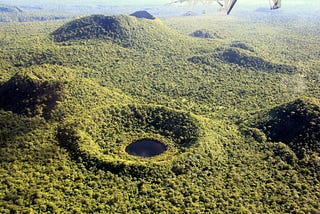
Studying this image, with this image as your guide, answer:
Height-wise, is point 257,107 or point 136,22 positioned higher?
point 136,22

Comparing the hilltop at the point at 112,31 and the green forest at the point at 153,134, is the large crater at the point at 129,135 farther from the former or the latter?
the hilltop at the point at 112,31

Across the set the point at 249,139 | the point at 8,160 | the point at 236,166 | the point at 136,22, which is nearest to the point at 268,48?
the point at 136,22

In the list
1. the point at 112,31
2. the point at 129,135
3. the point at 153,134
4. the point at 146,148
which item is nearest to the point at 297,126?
the point at 153,134

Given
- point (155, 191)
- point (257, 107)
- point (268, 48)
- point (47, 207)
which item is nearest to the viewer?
point (47, 207)

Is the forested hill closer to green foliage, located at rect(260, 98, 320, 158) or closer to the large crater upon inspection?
the large crater

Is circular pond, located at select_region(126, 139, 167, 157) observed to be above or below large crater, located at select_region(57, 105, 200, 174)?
below

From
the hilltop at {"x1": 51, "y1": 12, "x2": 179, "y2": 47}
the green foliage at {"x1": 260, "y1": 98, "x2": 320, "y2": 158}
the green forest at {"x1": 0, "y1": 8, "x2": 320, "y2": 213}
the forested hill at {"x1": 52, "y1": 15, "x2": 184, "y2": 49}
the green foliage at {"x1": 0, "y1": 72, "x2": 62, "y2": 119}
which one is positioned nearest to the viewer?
the green forest at {"x1": 0, "y1": 8, "x2": 320, "y2": 213}

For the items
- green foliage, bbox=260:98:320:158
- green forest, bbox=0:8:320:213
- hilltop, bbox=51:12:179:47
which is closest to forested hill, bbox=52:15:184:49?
hilltop, bbox=51:12:179:47

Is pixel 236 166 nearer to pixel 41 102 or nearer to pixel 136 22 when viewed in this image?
pixel 41 102
